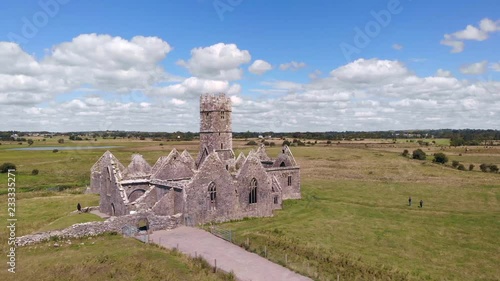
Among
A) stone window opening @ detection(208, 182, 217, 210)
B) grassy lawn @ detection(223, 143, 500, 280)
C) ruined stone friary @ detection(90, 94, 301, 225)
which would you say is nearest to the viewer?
grassy lawn @ detection(223, 143, 500, 280)

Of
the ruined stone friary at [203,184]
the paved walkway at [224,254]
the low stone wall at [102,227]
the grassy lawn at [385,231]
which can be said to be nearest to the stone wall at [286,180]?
the grassy lawn at [385,231]

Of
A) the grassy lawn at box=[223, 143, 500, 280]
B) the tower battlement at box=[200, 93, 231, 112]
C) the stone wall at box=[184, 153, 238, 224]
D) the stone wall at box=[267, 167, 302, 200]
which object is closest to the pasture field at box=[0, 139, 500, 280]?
the grassy lawn at box=[223, 143, 500, 280]

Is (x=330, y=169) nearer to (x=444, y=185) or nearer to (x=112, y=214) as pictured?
(x=444, y=185)

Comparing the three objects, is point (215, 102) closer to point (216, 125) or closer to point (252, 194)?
point (216, 125)

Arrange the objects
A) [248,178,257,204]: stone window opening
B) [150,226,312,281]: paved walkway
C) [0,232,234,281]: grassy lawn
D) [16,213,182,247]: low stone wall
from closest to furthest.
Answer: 1. [0,232,234,281]: grassy lawn
2. [150,226,312,281]: paved walkway
3. [16,213,182,247]: low stone wall
4. [248,178,257,204]: stone window opening

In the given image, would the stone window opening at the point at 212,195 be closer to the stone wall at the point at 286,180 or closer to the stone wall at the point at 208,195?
the stone wall at the point at 208,195

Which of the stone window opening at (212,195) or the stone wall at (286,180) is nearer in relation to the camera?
the stone window opening at (212,195)

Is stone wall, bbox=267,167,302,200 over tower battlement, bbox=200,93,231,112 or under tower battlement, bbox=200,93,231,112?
under

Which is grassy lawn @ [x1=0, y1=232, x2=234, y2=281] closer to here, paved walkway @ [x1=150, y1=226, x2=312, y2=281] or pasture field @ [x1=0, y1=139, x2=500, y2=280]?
pasture field @ [x1=0, y1=139, x2=500, y2=280]
